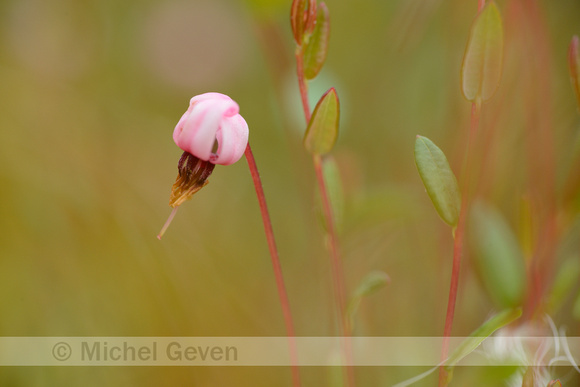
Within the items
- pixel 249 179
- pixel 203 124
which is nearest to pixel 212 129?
pixel 203 124

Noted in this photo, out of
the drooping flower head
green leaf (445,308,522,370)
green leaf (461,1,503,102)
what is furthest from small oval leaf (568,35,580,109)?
the drooping flower head

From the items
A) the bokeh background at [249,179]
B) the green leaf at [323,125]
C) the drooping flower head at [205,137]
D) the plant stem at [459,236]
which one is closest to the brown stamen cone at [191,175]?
the drooping flower head at [205,137]

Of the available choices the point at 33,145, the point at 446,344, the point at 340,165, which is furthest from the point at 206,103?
the point at 33,145

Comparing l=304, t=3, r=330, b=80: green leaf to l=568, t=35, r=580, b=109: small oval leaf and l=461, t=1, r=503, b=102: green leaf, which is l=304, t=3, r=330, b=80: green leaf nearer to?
l=461, t=1, r=503, b=102: green leaf

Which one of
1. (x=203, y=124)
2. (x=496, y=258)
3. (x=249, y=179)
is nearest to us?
(x=203, y=124)

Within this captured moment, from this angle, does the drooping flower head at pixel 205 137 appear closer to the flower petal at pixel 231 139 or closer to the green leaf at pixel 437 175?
the flower petal at pixel 231 139

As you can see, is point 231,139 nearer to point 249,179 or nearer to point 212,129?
point 212,129
